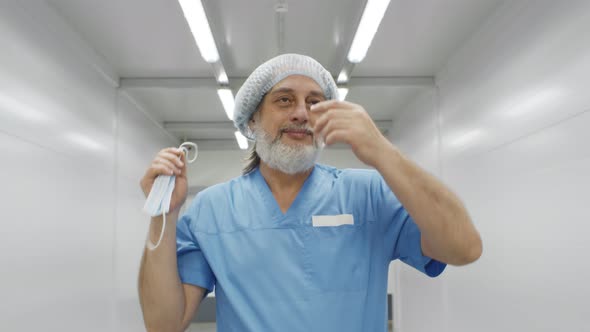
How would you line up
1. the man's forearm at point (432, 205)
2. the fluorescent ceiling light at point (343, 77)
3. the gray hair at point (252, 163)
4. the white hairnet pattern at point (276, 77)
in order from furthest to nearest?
1. the fluorescent ceiling light at point (343, 77)
2. the gray hair at point (252, 163)
3. the white hairnet pattern at point (276, 77)
4. the man's forearm at point (432, 205)

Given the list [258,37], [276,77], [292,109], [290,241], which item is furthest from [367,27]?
[290,241]

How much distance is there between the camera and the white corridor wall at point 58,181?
7.03 feet

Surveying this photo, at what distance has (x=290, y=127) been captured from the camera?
118 cm

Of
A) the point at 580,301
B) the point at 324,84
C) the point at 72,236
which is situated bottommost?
the point at 580,301

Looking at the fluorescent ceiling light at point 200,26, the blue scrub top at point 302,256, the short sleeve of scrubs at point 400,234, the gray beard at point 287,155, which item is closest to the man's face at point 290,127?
the gray beard at point 287,155

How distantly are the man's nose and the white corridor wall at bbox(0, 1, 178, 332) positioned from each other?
1.65 metres

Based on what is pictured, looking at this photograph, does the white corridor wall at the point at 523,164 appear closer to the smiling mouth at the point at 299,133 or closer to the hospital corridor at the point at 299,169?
the hospital corridor at the point at 299,169

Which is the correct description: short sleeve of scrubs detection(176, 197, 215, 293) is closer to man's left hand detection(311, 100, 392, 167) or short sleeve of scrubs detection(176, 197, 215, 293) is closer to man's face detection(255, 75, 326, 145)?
man's face detection(255, 75, 326, 145)

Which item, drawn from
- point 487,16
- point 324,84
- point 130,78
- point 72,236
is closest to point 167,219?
point 324,84

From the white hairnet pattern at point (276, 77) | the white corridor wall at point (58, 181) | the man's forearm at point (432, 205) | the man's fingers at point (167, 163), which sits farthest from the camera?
the white corridor wall at point (58, 181)

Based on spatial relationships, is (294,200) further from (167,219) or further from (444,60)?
(444,60)

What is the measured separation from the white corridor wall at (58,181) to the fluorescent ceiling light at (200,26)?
87 cm

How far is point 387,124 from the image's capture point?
5770 millimetres

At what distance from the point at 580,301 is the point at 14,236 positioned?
2.66m
